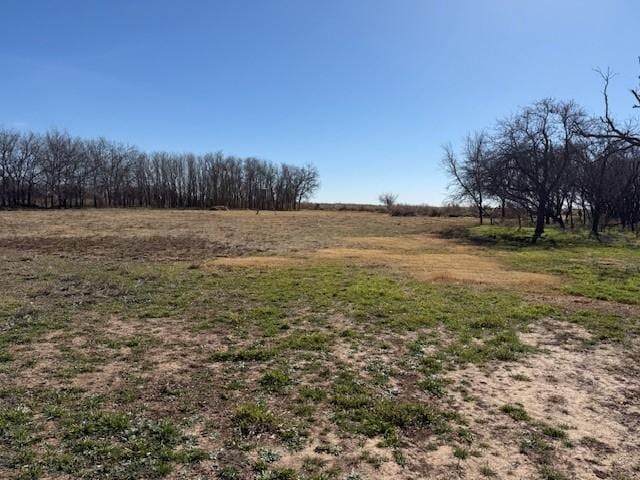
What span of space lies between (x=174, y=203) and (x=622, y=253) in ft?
260

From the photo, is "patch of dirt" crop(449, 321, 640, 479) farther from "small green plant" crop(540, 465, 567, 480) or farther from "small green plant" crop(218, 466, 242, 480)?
"small green plant" crop(218, 466, 242, 480)

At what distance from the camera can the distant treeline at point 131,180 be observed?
233ft

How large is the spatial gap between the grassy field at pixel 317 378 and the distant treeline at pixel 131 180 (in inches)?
2757

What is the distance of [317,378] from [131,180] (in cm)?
8557

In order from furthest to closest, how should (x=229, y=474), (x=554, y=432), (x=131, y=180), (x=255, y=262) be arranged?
(x=131, y=180) < (x=255, y=262) < (x=554, y=432) < (x=229, y=474)

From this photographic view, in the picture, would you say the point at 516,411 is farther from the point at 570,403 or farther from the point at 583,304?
the point at 583,304

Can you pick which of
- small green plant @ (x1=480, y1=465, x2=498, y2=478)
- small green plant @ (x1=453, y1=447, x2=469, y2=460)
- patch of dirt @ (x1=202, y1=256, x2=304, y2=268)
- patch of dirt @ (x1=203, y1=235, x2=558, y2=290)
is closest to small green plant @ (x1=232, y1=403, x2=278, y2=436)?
small green plant @ (x1=453, y1=447, x2=469, y2=460)

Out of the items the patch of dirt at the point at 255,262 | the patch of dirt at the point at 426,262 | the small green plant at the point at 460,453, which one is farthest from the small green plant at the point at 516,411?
the patch of dirt at the point at 255,262

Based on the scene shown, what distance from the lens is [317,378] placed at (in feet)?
18.6

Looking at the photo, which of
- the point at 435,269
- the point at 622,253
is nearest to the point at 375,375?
the point at 435,269

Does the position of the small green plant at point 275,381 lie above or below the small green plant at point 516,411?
above

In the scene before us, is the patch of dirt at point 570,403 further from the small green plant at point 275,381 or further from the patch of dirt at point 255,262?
the patch of dirt at point 255,262

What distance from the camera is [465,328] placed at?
8.05 m

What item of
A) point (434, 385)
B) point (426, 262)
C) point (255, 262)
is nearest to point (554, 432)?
point (434, 385)
